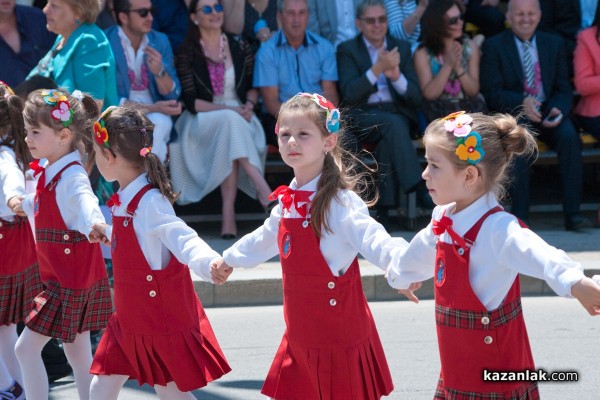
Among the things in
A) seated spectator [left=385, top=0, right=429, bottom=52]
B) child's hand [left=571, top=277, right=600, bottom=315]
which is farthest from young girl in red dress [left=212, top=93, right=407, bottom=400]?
seated spectator [left=385, top=0, right=429, bottom=52]

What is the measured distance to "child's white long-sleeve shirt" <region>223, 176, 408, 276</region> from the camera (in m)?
4.30

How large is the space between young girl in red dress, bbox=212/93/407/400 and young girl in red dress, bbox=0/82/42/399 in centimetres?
164

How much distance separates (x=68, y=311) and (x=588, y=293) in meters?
2.54

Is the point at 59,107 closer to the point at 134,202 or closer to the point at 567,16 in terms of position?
the point at 134,202

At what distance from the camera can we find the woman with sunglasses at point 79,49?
6.97m

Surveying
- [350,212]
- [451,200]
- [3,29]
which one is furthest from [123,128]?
[3,29]

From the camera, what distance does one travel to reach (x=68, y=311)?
5160 mm

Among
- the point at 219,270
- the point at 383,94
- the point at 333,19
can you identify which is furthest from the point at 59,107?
the point at 333,19

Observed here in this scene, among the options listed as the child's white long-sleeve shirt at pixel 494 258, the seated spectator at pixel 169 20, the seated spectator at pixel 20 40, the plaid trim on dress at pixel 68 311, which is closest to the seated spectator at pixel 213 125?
the seated spectator at pixel 169 20

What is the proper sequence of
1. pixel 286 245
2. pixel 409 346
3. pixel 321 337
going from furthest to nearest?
pixel 409 346, pixel 286 245, pixel 321 337

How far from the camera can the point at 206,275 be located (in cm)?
461

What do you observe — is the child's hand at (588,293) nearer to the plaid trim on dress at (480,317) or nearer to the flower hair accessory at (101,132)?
the plaid trim on dress at (480,317)

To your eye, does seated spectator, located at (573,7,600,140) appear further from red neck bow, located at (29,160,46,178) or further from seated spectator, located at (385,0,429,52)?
red neck bow, located at (29,160,46,178)

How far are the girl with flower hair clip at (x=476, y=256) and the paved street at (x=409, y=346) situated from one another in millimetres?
1731
